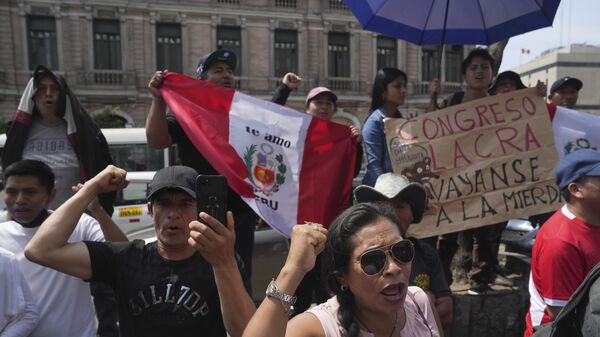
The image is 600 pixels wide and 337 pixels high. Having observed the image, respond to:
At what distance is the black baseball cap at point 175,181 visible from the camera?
2.07 meters

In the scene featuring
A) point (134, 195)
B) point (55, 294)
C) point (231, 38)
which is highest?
point (231, 38)

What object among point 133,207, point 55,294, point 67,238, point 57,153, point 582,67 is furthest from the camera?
point 582,67

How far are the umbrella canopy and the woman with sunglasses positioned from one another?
101 inches

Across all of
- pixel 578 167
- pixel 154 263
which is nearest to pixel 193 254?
pixel 154 263

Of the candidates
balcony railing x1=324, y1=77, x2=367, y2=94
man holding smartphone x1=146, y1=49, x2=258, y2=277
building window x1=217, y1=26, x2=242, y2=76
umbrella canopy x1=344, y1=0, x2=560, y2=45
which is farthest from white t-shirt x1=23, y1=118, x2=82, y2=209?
balcony railing x1=324, y1=77, x2=367, y2=94

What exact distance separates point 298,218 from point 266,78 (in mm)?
23212

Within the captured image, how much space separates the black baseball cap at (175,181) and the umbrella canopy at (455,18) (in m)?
2.43

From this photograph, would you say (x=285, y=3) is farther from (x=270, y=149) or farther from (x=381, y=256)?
(x=381, y=256)

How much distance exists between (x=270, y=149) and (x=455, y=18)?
6.25 feet

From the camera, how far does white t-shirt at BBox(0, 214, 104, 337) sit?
2.37 metres

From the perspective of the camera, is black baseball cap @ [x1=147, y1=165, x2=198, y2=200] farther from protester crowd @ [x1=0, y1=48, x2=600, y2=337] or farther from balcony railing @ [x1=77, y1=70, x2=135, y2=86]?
balcony railing @ [x1=77, y1=70, x2=135, y2=86]

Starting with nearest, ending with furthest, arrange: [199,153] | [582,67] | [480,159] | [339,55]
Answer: [199,153]
[480,159]
[339,55]
[582,67]

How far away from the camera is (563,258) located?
2.24 m

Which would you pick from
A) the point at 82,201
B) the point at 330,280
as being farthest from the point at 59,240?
the point at 330,280
